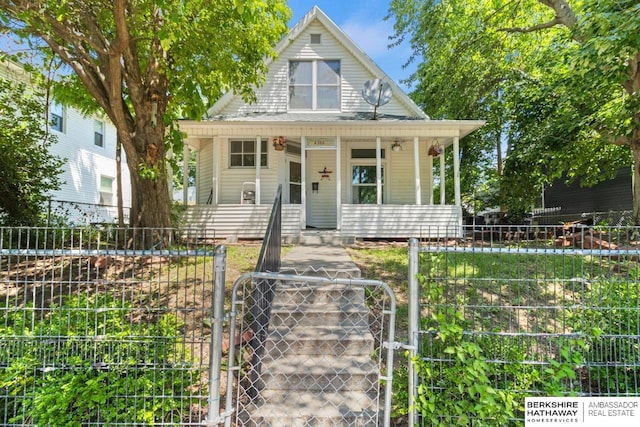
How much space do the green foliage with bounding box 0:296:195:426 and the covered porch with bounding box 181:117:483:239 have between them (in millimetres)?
6811

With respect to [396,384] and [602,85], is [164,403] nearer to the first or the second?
[396,384]

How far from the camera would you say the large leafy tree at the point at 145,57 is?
548 cm

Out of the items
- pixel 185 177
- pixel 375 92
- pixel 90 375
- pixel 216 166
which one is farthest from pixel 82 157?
pixel 90 375

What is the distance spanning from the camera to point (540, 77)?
13461 millimetres

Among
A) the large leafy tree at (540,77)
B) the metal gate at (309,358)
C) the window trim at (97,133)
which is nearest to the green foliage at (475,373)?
the metal gate at (309,358)

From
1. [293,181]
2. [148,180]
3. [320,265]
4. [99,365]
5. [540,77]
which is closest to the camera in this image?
[99,365]

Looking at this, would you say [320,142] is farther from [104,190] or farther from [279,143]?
[104,190]

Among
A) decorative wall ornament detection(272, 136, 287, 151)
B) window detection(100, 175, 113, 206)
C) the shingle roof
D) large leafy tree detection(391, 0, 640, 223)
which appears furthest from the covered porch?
window detection(100, 175, 113, 206)

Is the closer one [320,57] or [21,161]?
[21,161]

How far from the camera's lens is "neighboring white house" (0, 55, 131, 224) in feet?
44.7

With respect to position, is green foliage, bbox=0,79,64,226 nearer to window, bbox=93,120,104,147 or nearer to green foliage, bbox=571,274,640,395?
window, bbox=93,120,104,147

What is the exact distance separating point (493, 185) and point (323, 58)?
1207cm

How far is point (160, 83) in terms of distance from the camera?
277 inches

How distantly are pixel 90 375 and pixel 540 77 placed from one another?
53.9 feet
